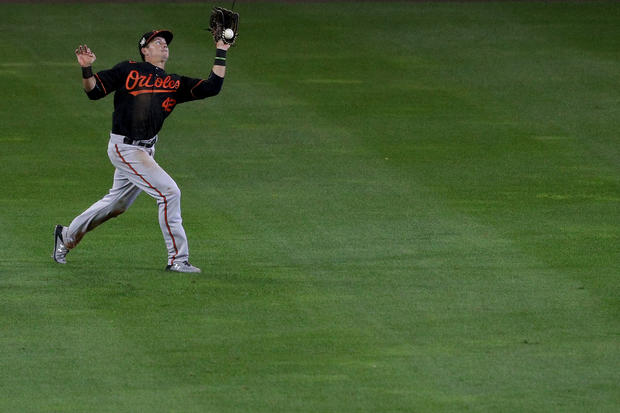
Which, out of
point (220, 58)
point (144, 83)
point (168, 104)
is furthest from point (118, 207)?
point (220, 58)

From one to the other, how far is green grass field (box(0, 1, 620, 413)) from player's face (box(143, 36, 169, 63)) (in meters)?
1.52

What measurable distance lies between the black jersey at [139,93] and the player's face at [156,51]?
0.30ft

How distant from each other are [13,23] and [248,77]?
14.1 feet

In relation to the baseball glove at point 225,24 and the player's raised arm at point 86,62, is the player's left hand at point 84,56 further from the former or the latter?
the baseball glove at point 225,24

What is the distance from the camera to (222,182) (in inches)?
541

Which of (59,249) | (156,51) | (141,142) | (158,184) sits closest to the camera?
(158,184)

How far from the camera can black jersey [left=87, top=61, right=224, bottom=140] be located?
33.9 feet

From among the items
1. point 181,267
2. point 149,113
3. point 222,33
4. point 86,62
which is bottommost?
point 181,267

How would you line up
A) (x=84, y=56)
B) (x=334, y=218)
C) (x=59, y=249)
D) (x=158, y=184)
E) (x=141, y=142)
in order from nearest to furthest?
(x=84, y=56), (x=158, y=184), (x=141, y=142), (x=59, y=249), (x=334, y=218)

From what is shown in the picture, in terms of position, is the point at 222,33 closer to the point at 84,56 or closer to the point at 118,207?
the point at 84,56

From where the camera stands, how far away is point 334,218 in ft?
40.4

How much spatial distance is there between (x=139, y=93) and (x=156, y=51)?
15.3 inches

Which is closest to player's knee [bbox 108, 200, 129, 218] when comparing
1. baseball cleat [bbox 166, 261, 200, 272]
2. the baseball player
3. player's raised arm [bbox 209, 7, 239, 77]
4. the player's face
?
the baseball player

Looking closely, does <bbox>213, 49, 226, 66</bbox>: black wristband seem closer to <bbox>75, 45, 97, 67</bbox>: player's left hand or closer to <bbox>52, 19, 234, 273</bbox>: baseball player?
<bbox>52, 19, 234, 273</bbox>: baseball player
